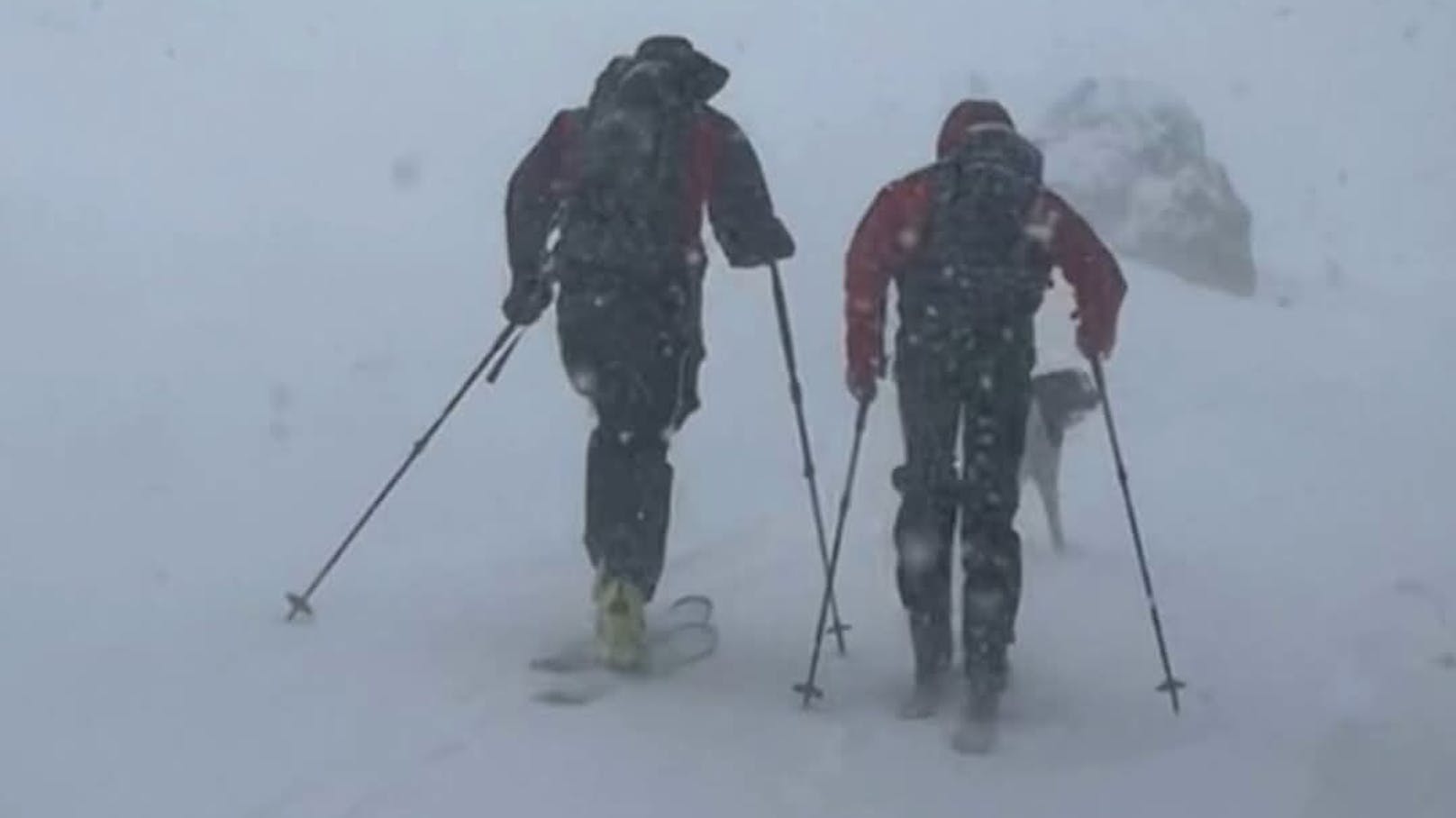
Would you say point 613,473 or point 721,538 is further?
point 721,538

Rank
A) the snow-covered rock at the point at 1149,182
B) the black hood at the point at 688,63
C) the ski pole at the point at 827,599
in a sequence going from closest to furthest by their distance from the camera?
the ski pole at the point at 827,599 < the black hood at the point at 688,63 < the snow-covered rock at the point at 1149,182

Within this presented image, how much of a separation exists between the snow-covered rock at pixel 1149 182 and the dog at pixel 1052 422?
26.9 ft

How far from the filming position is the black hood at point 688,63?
28.0ft

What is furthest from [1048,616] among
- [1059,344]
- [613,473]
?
[1059,344]

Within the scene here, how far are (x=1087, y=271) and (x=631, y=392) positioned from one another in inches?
58.5

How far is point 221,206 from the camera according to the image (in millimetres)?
16203

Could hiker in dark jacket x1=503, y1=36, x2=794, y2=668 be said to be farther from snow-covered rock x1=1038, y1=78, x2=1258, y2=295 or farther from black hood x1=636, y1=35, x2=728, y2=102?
snow-covered rock x1=1038, y1=78, x2=1258, y2=295

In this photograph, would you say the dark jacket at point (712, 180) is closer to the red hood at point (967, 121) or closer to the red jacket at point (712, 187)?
the red jacket at point (712, 187)

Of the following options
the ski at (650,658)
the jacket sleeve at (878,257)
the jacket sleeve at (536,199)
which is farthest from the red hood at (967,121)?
the ski at (650,658)

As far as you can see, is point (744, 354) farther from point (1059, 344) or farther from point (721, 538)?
point (721, 538)

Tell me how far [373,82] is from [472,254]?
3.77 meters

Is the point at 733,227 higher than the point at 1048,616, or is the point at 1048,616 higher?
the point at 733,227

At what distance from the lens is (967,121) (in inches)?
327

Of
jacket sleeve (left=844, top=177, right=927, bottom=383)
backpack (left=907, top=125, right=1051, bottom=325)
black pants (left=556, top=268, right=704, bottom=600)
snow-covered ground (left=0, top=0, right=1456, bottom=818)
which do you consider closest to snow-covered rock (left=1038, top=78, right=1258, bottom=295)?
snow-covered ground (left=0, top=0, right=1456, bottom=818)
